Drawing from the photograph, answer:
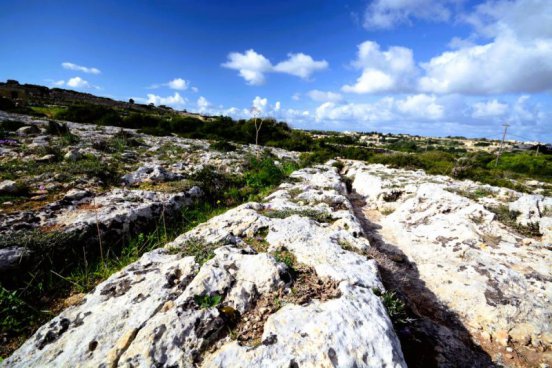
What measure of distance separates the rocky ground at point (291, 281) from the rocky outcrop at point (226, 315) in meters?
0.01

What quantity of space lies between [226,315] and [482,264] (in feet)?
14.6

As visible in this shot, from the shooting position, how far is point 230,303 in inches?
99.7

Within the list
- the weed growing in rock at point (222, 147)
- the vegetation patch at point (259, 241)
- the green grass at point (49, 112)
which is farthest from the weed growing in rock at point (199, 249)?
the green grass at point (49, 112)

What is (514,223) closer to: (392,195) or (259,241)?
(392,195)

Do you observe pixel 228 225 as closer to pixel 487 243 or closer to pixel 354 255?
pixel 354 255

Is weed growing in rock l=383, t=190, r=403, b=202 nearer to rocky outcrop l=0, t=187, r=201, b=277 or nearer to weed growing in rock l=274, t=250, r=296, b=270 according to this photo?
weed growing in rock l=274, t=250, r=296, b=270

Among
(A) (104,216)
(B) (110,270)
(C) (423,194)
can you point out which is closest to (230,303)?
(B) (110,270)

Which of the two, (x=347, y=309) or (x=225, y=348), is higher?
(x=347, y=309)

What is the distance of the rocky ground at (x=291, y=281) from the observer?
2074 mm

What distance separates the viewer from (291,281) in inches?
112

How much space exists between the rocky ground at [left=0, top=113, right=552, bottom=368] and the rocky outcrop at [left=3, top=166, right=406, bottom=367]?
12 millimetres

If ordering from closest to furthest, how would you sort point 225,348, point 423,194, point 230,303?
point 225,348 < point 230,303 < point 423,194

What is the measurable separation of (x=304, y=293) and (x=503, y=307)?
3.04 m

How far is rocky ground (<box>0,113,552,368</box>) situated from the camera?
2.07 m
